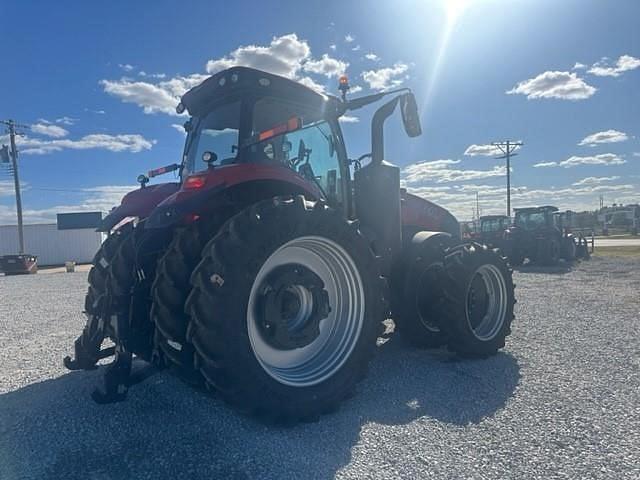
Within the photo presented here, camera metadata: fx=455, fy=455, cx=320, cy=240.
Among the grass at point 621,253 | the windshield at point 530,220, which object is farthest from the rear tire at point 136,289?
the grass at point 621,253

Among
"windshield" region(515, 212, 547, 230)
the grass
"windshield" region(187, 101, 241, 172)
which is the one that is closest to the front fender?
"windshield" region(187, 101, 241, 172)

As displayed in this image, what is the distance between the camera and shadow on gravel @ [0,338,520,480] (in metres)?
2.63

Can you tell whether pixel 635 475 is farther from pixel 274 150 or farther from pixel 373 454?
pixel 274 150

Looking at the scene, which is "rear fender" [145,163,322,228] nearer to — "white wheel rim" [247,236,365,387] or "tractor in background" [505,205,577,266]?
"white wheel rim" [247,236,365,387]

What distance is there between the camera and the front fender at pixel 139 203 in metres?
4.61

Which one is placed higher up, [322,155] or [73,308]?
[322,155]

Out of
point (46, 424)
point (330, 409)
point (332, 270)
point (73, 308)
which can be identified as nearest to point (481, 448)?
point (330, 409)

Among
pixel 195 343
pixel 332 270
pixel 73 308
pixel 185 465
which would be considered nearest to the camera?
pixel 185 465

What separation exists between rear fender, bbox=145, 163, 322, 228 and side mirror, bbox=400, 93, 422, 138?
4.66ft

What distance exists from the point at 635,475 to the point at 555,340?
318 centimetres

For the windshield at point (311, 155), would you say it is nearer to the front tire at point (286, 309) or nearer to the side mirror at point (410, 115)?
the side mirror at point (410, 115)

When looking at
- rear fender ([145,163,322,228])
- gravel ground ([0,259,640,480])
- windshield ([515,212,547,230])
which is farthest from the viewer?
windshield ([515,212,547,230])

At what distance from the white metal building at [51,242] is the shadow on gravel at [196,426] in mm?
39178

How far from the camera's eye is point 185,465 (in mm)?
2639
